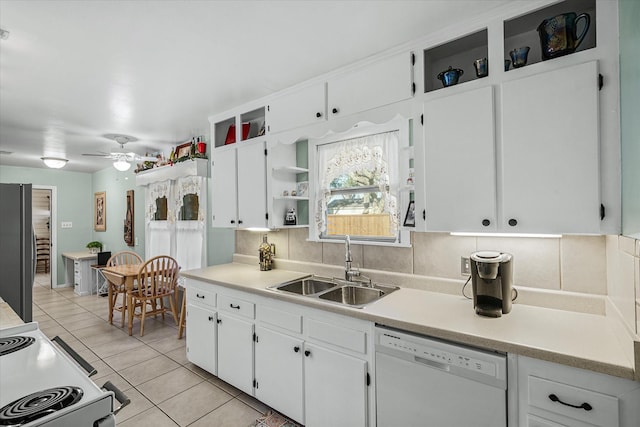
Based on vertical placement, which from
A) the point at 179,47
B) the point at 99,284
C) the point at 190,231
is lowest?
the point at 99,284

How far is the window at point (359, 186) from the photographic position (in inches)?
94.6

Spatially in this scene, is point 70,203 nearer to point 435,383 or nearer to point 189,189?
point 189,189

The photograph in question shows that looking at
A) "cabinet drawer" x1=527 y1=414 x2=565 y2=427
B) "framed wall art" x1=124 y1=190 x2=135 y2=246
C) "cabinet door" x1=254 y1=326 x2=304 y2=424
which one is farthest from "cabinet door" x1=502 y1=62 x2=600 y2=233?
"framed wall art" x1=124 y1=190 x2=135 y2=246

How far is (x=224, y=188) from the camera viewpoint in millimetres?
3111

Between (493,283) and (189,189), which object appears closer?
(493,283)

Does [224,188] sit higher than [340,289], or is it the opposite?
[224,188]

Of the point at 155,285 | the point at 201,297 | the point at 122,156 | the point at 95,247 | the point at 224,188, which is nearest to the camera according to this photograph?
the point at 201,297

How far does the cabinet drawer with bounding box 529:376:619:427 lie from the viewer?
1118 mm

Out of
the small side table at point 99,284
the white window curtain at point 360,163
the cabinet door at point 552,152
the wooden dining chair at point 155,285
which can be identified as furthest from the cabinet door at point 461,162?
the small side table at point 99,284

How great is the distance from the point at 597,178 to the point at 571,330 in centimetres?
68

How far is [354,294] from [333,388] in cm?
67

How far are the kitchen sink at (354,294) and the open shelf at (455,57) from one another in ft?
4.47

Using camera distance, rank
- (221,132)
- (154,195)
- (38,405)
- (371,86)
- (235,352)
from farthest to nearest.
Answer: (154,195) → (221,132) → (235,352) → (371,86) → (38,405)

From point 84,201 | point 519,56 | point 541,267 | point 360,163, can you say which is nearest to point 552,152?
point 519,56
